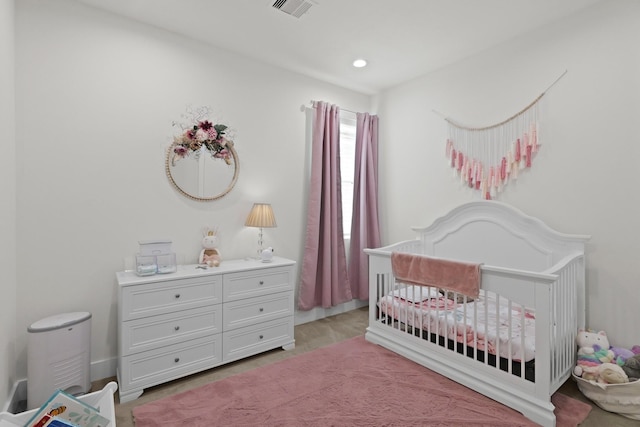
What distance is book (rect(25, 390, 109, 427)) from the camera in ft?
3.90

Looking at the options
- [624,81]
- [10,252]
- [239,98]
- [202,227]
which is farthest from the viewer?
[239,98]

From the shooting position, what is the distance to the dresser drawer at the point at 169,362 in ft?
6.43

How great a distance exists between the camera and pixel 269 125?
3080 mm

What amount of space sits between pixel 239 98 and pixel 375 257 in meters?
1.92

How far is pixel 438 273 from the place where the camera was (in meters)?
2.20

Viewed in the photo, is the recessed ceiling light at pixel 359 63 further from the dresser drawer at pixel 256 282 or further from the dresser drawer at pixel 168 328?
the dresser drawer at pixel 168 328

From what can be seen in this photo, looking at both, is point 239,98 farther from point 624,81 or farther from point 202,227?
point 624,81

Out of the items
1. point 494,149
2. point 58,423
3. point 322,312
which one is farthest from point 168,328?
point 494,149

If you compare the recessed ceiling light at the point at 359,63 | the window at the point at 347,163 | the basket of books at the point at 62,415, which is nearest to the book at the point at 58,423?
the basket of books at the point at 62,415

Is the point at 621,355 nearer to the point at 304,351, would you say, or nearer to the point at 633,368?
the point at 633,368

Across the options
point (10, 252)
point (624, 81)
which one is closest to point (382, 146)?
point (624, 81)

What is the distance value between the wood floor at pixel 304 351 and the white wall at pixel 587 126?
0.64m

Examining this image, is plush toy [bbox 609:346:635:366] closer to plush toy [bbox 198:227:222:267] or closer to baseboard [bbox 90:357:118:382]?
plush toy [bbox 198:227:222:267]

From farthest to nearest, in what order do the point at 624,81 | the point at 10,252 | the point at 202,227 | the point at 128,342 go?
the point at 202,227 → the point at 624,81 → the point at 128,342 → the point at 10,252
